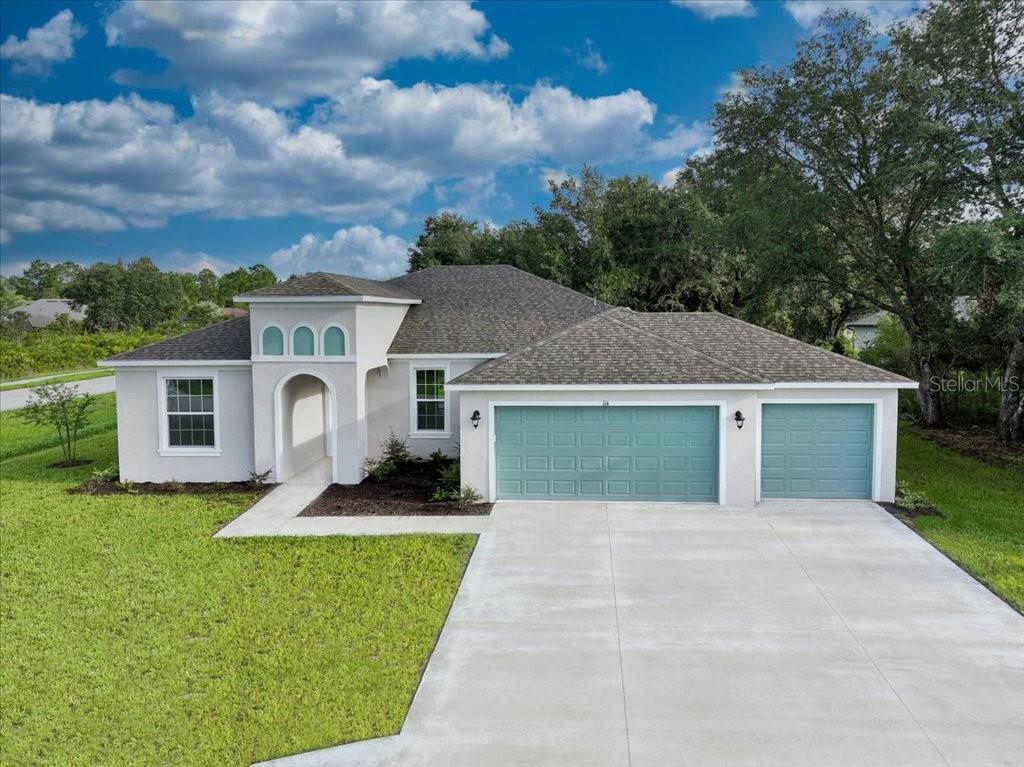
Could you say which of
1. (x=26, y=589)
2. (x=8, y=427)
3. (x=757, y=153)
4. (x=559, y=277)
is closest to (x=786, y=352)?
(x=757, y=153)

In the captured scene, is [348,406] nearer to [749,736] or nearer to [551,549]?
[551,549]

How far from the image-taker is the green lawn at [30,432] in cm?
2069

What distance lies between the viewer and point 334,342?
48.5 feet

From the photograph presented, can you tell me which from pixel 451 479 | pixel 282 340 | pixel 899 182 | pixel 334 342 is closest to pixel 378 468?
pixel 451 479

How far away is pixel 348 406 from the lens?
14.8 m

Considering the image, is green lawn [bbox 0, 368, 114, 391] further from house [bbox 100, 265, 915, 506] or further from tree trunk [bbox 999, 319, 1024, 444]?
tree trunk [bbox 999, 319, 1024, 444]

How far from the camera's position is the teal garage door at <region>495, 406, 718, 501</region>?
13.3 metres

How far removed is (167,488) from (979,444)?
72.0 ft

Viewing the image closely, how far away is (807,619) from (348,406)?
33.1 ft

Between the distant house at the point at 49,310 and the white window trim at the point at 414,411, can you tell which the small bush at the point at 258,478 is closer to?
the white window trim at the point at 414,411

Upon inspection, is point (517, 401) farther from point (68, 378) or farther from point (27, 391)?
point (68, 378)

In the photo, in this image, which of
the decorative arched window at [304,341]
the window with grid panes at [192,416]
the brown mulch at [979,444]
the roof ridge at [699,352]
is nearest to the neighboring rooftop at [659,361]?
the roof ridge at [699,352]

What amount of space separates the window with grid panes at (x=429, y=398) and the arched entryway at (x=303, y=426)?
2.25 m

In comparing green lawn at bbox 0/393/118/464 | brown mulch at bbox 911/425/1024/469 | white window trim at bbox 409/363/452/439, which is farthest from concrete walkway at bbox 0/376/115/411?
brown mulch at bbox 911/425/1024/469
